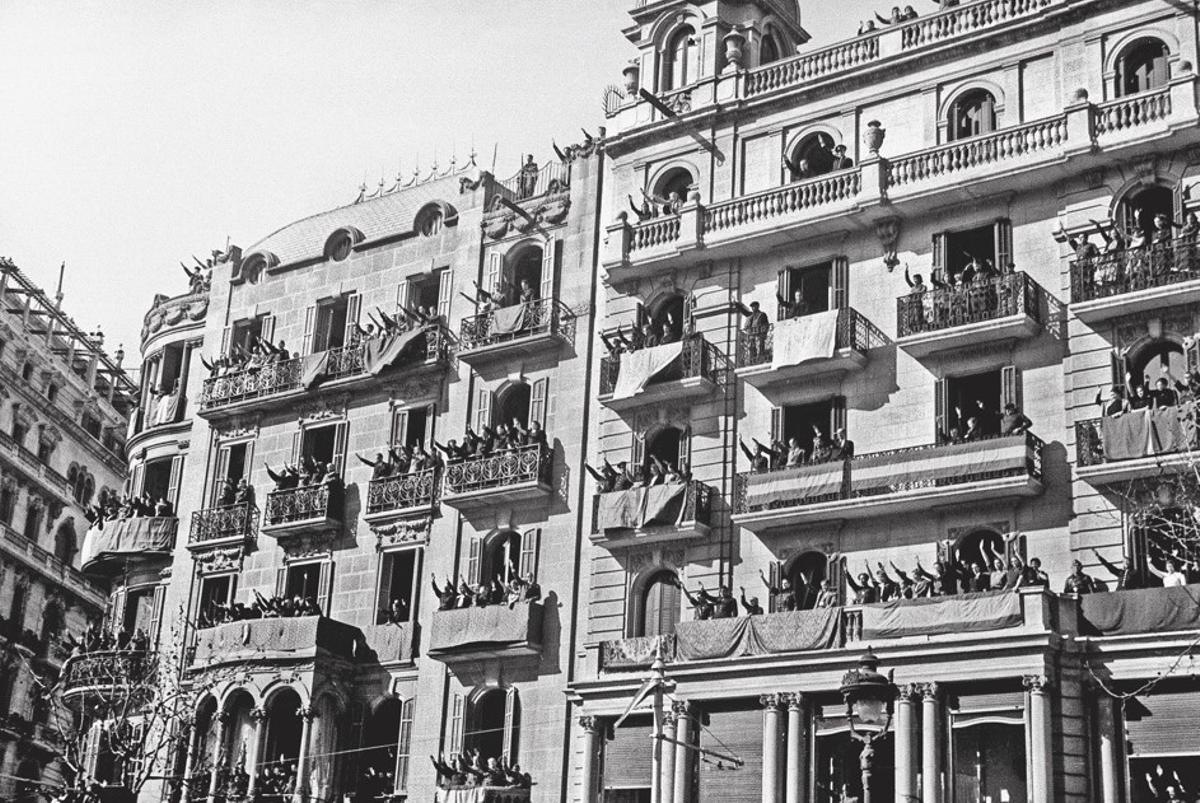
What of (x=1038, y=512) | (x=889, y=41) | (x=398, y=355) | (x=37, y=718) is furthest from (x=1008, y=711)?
(x=37, y=718)

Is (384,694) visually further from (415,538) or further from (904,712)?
(904,712)

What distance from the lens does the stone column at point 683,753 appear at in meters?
37.8

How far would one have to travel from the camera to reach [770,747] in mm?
36781

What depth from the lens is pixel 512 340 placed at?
46.7m

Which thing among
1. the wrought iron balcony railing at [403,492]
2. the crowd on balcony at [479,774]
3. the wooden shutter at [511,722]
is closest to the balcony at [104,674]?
the wrought iron balcony railing at [403,492]

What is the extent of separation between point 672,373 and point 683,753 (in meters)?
9.93

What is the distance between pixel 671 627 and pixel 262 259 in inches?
846

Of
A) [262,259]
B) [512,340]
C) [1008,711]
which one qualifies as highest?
[262,259]

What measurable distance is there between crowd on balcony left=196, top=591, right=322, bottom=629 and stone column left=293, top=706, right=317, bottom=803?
126 inches

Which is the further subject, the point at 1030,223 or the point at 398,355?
the point at 398,355

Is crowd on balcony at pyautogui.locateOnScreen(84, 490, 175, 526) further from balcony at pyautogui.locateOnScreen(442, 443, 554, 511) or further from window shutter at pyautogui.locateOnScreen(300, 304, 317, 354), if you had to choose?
balcony at pyautogui.locateOnScreen(442, 443, 554, 511)

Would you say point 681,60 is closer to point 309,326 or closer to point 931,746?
point 309,326

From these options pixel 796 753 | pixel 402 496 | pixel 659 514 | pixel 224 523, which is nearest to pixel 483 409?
pixel 402 496

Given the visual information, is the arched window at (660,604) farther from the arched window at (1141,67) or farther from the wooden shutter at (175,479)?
the wooden shutter at (175,479)
